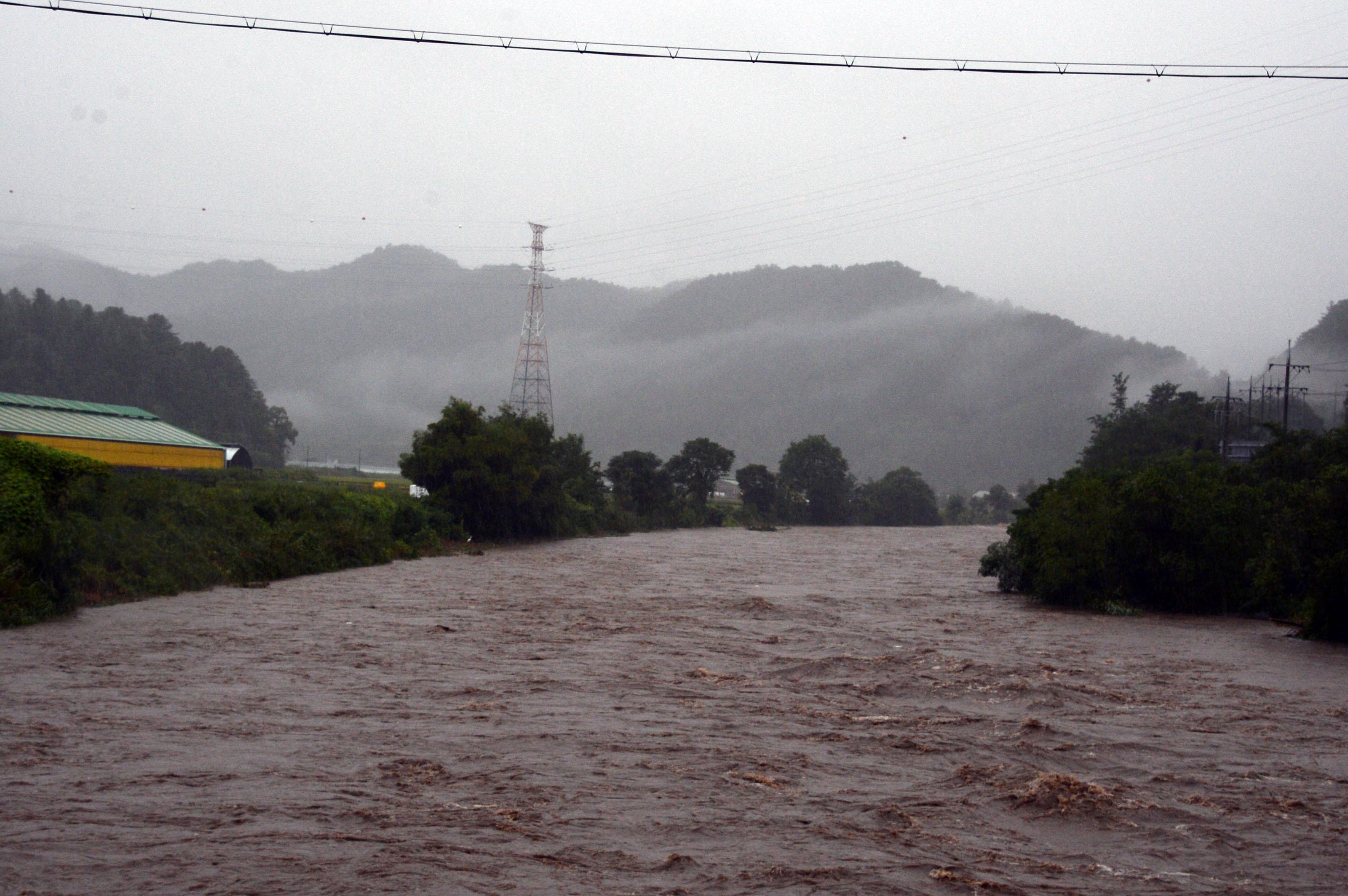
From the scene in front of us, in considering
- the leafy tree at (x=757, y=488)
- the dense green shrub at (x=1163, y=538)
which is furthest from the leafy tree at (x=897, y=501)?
the dense green shrub at (x=1163, y=538)

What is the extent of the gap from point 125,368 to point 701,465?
52036 millimetres

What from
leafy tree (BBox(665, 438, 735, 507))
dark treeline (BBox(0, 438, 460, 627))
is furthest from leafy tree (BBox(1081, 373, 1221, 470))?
dark treeline (BBox(0, 438, 460, 627))

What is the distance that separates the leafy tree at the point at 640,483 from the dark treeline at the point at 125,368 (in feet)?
118

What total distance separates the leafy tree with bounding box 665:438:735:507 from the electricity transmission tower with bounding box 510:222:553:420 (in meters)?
23.6

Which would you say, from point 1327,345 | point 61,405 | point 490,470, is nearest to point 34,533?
point 490,470

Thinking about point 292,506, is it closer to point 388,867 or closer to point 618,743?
point 618,743

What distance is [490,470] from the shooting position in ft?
163

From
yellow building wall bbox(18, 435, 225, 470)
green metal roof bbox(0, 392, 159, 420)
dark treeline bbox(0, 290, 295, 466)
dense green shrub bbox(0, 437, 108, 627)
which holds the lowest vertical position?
dense green shrub bbox(0, 437, 108, 627)

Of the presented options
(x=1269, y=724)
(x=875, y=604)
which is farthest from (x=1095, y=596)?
(x=1269, y=724)

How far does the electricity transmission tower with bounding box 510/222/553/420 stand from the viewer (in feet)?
183

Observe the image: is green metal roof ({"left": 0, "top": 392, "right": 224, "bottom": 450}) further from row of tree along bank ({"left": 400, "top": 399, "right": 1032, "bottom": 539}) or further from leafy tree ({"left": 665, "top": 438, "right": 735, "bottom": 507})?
leafy tree ({"left": 665, "top": 438, "right": 735, "bottom": 507})

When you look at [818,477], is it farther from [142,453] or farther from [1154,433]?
[142,453]

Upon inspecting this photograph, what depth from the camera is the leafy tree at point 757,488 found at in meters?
92.9

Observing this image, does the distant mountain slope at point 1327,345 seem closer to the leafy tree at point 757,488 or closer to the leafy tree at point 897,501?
the leafy tree at point 897,501
